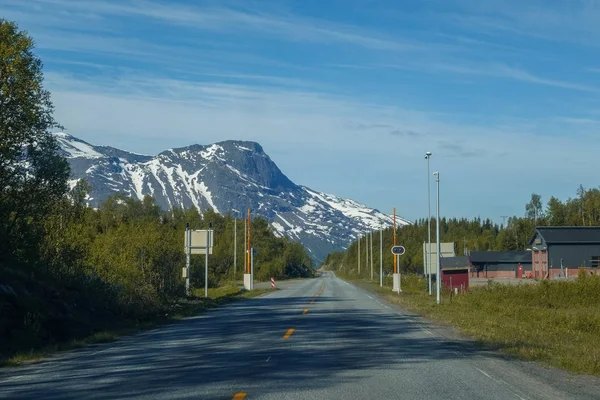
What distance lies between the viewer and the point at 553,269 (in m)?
82.2

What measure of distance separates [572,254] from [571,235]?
87.8 inches

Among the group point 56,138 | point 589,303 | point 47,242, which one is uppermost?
point 56,138

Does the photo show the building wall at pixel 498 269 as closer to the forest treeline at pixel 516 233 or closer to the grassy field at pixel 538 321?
the forest treeline at pixel 516 233

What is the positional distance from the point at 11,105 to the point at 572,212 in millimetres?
133671

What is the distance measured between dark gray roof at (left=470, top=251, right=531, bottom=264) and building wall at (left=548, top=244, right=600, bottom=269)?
28.8 metres

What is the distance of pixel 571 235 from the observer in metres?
83.1

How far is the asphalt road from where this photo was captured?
1104cm

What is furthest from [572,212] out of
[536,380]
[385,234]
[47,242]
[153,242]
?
[536,380]

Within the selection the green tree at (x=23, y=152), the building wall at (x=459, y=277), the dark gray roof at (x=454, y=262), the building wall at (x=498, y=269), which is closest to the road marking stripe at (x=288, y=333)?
the green tree at (x=23, y=152)

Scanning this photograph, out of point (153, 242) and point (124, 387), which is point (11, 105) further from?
point (124, 387)

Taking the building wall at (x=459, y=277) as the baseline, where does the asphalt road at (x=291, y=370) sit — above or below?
below

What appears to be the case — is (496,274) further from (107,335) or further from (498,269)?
(107,335)

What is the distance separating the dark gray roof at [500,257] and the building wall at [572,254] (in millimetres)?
28795

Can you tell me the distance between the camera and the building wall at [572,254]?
81750 millimetres
